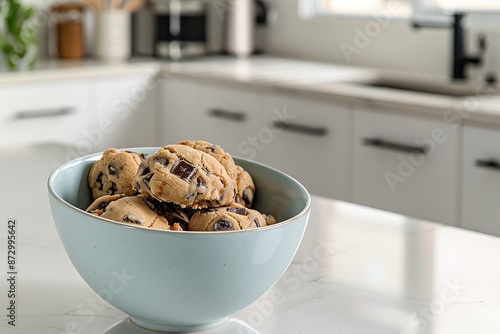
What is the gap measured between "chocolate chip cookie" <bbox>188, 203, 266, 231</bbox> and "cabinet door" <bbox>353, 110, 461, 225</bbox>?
165 cm

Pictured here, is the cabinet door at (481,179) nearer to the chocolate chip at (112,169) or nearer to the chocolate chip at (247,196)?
the chocolate chip at (247,196)

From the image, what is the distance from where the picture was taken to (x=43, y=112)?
124 inches

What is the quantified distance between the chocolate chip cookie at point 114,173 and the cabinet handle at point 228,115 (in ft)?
6.63

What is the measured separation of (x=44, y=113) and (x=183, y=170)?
2347mm

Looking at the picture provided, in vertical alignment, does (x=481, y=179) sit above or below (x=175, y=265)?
below

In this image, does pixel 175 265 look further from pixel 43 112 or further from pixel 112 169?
pixel 43 112

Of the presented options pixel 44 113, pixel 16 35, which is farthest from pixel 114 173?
pixel 16 35

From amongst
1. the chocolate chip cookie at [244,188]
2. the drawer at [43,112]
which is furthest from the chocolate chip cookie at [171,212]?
the drawer at [43,112]

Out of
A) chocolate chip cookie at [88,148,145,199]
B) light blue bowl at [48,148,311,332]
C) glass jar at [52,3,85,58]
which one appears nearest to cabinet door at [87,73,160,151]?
glass jar at [52,3,85,58]

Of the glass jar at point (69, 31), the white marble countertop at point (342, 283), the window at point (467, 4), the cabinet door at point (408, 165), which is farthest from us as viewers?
the glass jar at point (69, 31)

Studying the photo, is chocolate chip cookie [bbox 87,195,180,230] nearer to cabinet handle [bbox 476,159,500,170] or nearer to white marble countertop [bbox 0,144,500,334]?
white marble countertop [bbox 0,144,500,334]

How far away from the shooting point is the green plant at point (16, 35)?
329cm

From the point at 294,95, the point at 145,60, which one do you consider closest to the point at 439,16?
the point at 294,95

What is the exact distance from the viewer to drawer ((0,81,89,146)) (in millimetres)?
Result: 3100
